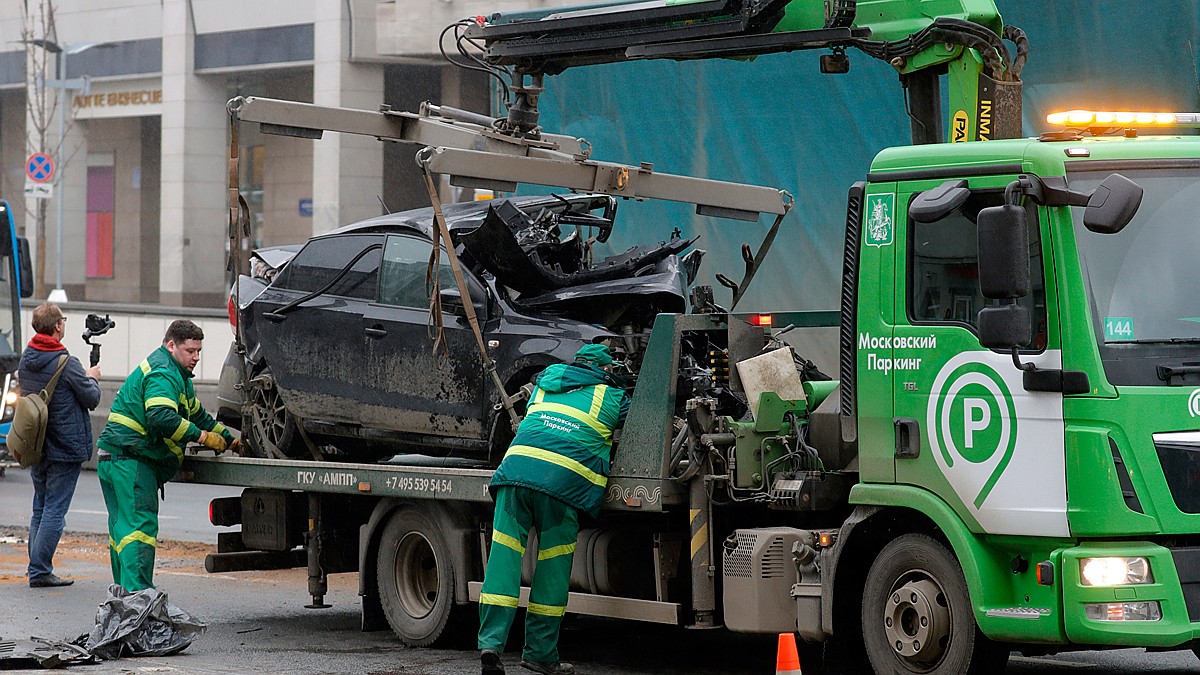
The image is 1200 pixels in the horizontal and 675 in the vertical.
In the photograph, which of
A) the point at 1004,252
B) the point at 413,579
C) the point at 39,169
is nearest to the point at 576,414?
the point at 413,579

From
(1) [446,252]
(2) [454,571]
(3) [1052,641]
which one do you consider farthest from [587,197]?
(3) [1052,641]

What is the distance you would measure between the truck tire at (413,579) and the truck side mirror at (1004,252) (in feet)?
12.8

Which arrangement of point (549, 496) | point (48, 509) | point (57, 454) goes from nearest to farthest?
point (549, 496) → point (48, 509) → point (57, 454)

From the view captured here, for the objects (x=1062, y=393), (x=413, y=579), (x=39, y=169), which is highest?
(x=39, y=169)

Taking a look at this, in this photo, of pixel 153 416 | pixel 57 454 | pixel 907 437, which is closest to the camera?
pixel 907 437

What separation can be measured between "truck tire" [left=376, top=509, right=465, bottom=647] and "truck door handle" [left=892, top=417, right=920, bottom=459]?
3.10 m

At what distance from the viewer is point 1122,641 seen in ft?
21.2

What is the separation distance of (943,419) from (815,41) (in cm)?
234

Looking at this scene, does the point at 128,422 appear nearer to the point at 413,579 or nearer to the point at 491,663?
the point at 413,579

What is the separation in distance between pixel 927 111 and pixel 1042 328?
2025 millimetres

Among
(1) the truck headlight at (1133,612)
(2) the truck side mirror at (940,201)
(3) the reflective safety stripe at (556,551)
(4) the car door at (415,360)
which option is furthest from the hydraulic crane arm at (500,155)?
(1) the truck headlight at (1133,612)

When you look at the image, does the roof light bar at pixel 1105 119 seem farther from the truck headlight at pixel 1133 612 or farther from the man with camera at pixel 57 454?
the man with camera at pixel 57 454

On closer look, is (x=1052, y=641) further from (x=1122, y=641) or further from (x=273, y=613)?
(x=273, y=613)

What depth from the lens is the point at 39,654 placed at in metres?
8.66
